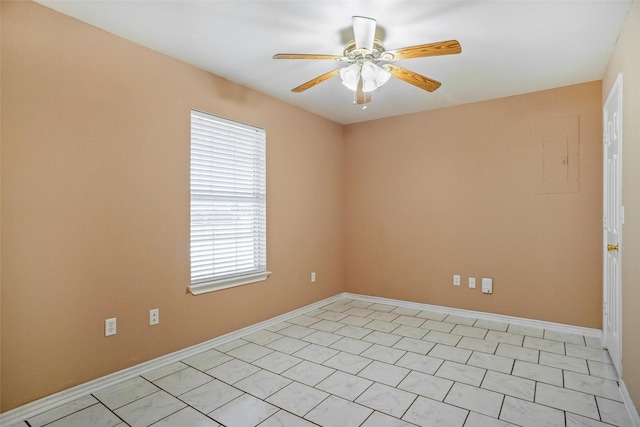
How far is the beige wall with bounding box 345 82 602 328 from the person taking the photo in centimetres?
337

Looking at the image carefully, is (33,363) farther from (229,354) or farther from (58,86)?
(58,86)

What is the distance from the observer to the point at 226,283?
3236 millimetres

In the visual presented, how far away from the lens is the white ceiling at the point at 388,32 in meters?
2.12

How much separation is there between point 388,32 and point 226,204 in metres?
2.01

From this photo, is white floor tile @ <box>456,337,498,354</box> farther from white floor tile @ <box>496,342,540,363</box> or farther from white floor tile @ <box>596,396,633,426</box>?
white floor tile @ <box>596,396,633,426</box>

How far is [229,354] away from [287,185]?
6.20ft

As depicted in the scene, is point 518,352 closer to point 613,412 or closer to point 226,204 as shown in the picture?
point 613,412

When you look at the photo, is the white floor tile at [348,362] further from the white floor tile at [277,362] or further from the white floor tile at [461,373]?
the white floor tile at [461,373]

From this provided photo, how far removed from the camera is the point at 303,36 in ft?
8.13

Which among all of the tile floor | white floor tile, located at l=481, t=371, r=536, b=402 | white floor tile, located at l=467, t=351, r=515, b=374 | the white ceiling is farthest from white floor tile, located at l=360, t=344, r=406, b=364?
the white ceiling

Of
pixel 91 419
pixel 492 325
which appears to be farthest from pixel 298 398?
pixel 492 325

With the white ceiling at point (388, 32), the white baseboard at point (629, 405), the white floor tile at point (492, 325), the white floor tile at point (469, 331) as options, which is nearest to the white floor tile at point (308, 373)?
the white floor tile at point (469, 331)

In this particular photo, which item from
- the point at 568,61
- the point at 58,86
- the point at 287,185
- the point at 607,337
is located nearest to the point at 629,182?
the point at 568,61

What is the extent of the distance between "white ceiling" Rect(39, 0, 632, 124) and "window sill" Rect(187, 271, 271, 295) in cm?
190
